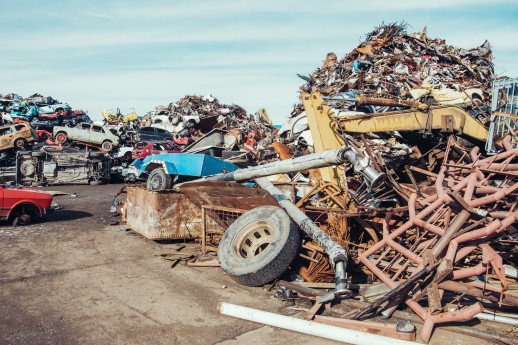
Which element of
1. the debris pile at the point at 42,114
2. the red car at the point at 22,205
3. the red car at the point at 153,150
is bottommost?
the red car at the point at 22,205

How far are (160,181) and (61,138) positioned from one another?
16.1 metres

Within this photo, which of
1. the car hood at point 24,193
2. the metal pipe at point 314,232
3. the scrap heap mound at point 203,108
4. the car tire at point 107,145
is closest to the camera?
the metal pipe at point 314,232

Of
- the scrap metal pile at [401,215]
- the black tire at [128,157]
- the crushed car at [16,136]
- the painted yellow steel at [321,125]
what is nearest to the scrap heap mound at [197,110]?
the black tire at [128,157]

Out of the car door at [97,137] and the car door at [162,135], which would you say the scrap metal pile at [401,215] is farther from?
the car door at [97,137]

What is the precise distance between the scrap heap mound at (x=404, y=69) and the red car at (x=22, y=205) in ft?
31.8

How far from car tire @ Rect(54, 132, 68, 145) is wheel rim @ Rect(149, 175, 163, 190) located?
616 inches

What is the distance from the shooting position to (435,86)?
49.7 ft

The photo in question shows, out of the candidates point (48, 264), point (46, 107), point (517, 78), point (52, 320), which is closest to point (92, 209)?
point (48, 264)

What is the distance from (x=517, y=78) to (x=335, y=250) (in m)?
5.83

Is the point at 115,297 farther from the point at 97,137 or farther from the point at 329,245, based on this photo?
the point at 97,137

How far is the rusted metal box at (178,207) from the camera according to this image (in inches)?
316

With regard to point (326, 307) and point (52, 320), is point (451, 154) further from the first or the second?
point (52, 320)

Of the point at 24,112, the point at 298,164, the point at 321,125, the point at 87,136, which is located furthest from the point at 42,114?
the point at 298,164

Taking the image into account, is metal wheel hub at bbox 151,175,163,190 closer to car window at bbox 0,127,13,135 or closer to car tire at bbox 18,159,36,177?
car tire at bbox 18,159,36,177
